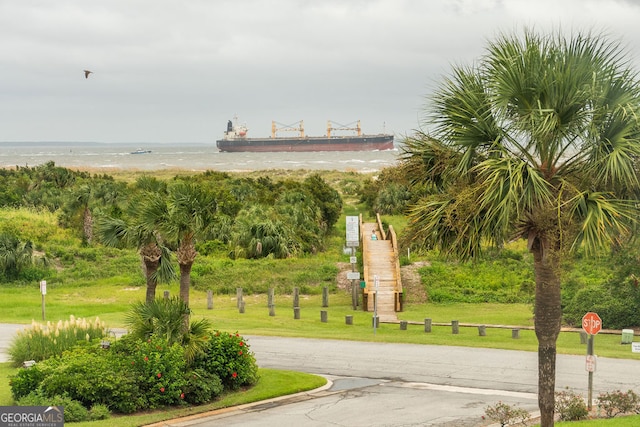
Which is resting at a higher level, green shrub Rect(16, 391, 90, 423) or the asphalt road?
green shrub Rect(16, 391, 90, 423)

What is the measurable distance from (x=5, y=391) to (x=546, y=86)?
42.8 ft

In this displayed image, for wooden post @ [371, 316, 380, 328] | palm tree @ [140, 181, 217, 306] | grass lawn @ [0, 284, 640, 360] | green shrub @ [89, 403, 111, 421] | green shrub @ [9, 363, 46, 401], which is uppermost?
palm tree @ [140, 181, 217, 306]

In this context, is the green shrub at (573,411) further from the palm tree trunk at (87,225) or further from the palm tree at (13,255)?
the palm tree trunk at (87,225)

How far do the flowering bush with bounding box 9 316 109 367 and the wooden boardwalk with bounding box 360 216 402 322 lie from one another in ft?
40.3

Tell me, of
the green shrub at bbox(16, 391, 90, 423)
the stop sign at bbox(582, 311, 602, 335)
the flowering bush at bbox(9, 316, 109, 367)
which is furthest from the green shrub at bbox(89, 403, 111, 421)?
the stop sign at bbox(582, 311, 602, 335)

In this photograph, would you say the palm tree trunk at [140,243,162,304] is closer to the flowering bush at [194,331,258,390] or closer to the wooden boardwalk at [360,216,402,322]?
the flowering bush at [194,331,258,390]

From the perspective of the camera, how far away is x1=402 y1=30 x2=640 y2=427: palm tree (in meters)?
12.2

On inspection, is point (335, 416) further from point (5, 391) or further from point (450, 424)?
point (5, 391)

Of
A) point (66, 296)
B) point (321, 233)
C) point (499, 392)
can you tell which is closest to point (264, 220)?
point (321, 233)

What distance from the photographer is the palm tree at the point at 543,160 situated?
12.2 meters

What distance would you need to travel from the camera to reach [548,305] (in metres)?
13.0

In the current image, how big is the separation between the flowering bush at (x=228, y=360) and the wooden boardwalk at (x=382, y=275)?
1222 cm

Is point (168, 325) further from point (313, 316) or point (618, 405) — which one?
point (313, 316)

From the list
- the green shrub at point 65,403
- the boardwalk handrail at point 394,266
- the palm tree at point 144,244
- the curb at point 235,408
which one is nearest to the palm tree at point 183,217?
the curb at point 235,408
